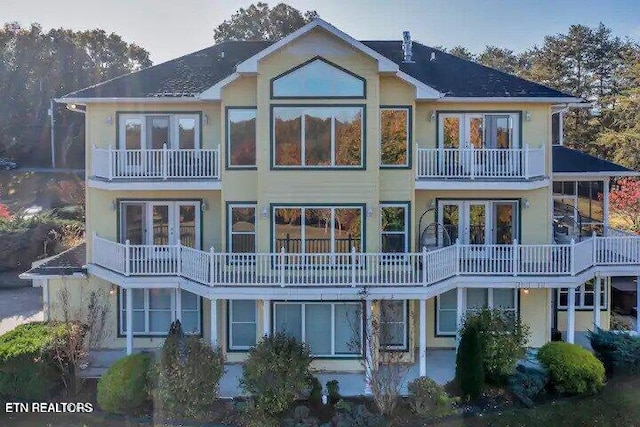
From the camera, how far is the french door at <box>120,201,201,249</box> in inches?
693

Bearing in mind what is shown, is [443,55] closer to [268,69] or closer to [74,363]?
[268,69]

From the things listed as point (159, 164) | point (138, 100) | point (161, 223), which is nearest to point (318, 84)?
point (159, 164)

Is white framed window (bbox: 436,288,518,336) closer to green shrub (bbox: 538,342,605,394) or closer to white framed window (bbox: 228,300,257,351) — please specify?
green shrub (bbox: 538,342,605,394)

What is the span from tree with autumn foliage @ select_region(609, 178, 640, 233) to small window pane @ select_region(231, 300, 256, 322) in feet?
70.2

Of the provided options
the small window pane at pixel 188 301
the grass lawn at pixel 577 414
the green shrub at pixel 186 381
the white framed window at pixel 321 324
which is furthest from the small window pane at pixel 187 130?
the grass lawn at pixel 577 414

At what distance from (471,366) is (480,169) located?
612 cm

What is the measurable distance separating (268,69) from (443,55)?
25.2 feet

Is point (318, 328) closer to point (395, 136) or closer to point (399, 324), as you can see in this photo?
Answer: point (399, 324)

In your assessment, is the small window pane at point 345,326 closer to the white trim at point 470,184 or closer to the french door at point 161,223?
the white trim at point 470,184

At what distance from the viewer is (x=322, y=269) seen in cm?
1575

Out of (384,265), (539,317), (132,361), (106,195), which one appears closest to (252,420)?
(132,361)

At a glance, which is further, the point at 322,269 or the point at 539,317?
the point at 539,317

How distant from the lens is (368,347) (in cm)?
1469

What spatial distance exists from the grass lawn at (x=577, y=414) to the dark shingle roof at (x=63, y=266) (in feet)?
39.3
